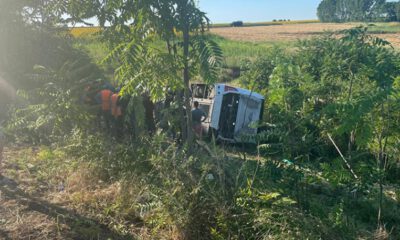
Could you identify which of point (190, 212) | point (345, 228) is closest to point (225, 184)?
point (190, 212)

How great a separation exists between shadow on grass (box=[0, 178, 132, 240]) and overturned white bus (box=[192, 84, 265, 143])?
535 cm

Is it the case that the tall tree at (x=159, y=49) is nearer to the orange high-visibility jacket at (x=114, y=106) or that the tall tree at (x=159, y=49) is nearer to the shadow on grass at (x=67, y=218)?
the shadow on grass at (x=67, y=218)

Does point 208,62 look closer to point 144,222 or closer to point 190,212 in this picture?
point 190,212

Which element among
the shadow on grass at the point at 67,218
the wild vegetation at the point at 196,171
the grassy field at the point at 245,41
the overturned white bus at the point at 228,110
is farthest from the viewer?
the overturned white bus at the point at 228,110

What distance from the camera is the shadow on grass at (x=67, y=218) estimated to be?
172 inches

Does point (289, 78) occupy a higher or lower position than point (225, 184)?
higher

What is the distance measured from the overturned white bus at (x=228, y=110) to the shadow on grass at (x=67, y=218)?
17.6 ft

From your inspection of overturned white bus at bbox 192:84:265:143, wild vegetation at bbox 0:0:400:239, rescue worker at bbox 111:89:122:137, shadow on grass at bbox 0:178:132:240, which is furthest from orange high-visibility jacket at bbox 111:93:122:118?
shadow on grass at bbox 0:178:132:240

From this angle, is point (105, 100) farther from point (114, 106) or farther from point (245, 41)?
point (245, 41)

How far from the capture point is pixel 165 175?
473cm

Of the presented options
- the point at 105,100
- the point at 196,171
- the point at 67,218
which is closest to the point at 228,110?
the point at 105,100

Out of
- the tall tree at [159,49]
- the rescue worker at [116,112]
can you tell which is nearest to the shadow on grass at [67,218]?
the tall tree at [159,49]

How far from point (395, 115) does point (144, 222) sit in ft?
10.7

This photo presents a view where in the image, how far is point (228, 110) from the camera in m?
10.4
